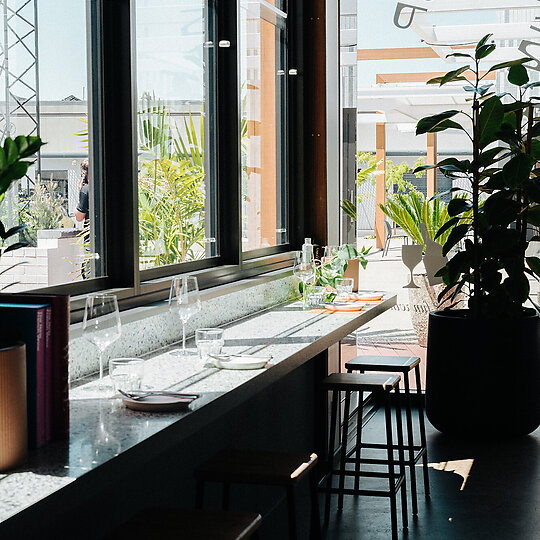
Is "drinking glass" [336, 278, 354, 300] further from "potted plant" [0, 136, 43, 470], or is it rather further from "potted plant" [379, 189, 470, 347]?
"potted plant" [0, 136, 43, 470]

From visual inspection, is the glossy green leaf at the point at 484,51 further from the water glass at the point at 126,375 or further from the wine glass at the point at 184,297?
the water glass at the point at 126,375

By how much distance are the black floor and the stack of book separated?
2133mm

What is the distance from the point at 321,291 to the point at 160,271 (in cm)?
106

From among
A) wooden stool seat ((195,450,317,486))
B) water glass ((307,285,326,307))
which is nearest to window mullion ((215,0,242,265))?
water glass ((307,285,326,307))

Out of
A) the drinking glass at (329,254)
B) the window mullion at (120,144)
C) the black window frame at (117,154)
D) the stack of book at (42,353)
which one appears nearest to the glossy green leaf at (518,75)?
the drinking glass at (329,254)

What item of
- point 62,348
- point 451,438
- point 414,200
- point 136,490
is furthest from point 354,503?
point 414,200

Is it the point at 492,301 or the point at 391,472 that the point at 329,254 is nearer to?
Result: the point at 492,301

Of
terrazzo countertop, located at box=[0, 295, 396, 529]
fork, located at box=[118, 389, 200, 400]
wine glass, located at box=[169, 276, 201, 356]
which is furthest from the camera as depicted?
wine glass, located at box=[169, 276, 201, 356]

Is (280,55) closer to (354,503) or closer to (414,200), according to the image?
(414,200)

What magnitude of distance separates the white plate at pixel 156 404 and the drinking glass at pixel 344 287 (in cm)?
236

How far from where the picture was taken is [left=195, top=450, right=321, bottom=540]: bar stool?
2.41 m

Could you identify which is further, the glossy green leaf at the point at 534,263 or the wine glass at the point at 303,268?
the glossy green leaf at the point at 534,263

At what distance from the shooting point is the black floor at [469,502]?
11.8ft

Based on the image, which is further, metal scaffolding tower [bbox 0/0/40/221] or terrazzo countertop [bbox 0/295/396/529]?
metal scaffolding tower [bbox 0/0/40/221]
